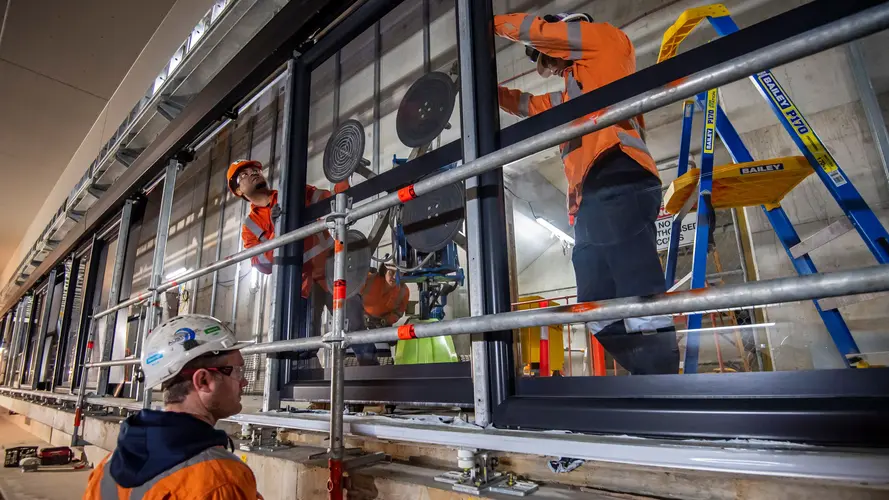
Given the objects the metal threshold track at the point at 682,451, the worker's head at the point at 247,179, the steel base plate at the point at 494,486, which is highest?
the worker's head at the point at 247,179

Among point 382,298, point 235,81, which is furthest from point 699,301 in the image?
point 235,81

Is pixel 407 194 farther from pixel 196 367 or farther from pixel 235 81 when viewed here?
pixel 235 81

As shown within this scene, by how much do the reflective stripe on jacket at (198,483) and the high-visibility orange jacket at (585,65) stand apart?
1289 mm

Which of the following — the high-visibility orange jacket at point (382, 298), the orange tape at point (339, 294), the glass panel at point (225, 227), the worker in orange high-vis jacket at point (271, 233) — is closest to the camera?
the orange tape at point (339, 294)

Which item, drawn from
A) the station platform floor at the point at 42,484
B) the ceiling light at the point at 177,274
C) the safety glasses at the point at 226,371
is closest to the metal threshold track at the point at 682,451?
the safety glasses at the point at 226,371

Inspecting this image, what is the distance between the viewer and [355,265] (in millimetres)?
2145

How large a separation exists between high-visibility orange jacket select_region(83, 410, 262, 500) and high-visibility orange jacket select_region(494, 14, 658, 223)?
1299mm

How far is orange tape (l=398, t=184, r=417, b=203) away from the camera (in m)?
1.31

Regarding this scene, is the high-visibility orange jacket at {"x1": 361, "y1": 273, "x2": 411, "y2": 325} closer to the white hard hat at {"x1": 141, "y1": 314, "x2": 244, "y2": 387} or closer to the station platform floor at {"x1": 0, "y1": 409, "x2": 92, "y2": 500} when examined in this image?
the white hard hat at {"x1": 141, "y1": 314, "x2": 244, "y2": 387}

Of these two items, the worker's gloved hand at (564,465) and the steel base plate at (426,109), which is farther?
the steel base plate at (426,109)

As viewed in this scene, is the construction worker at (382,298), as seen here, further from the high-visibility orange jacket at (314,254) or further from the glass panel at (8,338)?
the glass panel at (8,338)

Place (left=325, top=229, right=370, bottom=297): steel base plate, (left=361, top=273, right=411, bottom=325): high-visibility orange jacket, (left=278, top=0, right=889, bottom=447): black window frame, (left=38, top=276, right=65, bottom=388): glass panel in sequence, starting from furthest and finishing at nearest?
1. (left=38, top=276, right=65, bottom=388): glass panel
2. (left=361, top=273, right=411, bottom=325): high-visibility orange jacket
3. (left=325, top=229, right=370, bottom=297): steel base plate
4. (left=278, top=0, right=889, bottom=447): black window frame

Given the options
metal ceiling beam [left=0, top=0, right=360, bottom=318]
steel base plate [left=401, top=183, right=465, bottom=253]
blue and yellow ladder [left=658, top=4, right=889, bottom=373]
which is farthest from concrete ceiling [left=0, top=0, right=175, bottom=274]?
blue and yellow ladder [left=658, top=4, right=889, bottom=373]

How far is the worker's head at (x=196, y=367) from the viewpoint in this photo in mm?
1264
